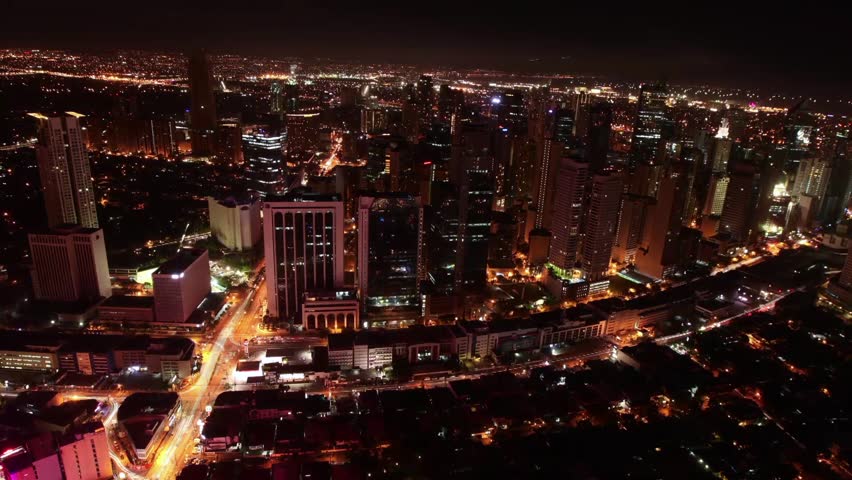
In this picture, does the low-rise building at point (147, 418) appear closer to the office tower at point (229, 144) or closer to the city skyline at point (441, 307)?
the city skyline at point (441, 307)

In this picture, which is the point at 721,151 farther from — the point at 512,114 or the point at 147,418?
the point at 147,418

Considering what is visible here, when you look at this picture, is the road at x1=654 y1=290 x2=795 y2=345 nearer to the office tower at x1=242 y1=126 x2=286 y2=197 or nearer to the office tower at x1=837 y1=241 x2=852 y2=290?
the office tower at x1=837 y1=241 x2=852 y2=290

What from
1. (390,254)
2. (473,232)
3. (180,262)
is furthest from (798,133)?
(180,262)

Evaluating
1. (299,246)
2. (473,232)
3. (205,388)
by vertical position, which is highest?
(473,232)

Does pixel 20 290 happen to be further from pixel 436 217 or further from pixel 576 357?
pixel 576 357

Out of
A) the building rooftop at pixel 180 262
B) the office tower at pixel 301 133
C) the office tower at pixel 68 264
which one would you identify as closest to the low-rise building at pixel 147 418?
the building rooftop at pixel 180 262

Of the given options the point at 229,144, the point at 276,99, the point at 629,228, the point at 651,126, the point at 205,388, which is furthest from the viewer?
the point at 276,99

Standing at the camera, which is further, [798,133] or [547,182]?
[798,133]

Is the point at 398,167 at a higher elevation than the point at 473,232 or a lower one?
higher

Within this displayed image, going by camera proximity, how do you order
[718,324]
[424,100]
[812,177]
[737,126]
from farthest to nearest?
1. [424,100]
2. [737,126]
3. [812,177]
4. [718,324]
